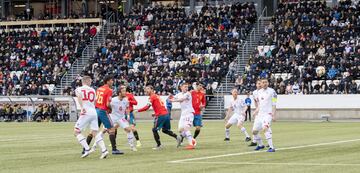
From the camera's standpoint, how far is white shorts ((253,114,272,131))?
23.2 metres

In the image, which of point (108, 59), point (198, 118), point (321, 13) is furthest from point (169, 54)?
point (198, 118)

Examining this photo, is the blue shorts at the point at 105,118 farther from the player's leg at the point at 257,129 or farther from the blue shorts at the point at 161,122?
the player's leg at the point at 257,129

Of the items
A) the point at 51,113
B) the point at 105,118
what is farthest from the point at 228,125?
the point at 51,113

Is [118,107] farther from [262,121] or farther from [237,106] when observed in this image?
[237,106]

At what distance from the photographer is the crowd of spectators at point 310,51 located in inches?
2180

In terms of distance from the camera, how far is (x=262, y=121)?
23406 mm

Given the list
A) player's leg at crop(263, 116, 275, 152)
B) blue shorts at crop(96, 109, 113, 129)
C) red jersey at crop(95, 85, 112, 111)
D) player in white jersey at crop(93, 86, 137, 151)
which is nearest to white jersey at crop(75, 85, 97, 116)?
red jersey at crop(95, 85, 112, 111)

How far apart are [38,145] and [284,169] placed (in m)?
11.9

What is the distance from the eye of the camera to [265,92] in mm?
23578

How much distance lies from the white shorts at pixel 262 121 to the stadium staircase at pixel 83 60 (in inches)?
1653

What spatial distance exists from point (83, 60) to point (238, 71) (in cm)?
1464

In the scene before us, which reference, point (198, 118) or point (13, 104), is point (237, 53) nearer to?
point (13, 104)

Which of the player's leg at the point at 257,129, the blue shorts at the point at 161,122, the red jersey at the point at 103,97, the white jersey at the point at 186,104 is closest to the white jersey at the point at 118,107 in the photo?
the red jersey at the point at 103,97

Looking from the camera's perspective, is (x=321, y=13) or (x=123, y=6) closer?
(x=321, y=13)
